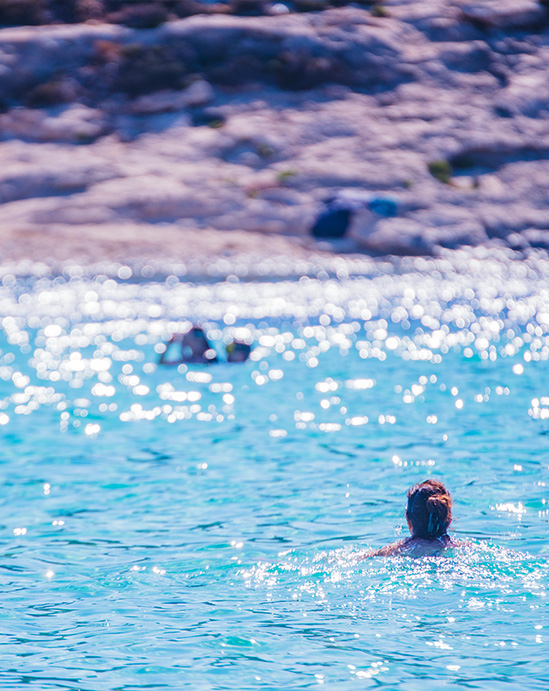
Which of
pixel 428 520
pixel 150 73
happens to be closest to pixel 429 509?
pixel 428 520

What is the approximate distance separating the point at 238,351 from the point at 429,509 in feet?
39.5

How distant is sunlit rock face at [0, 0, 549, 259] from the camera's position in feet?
142

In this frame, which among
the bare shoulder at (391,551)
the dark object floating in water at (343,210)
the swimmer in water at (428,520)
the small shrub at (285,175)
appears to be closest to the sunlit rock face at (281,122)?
the small shrub at (285,175)

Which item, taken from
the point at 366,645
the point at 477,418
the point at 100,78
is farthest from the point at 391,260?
the point at 366,645

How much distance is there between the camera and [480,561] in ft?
25.3

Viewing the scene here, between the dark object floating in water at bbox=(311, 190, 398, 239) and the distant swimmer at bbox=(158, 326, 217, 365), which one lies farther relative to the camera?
the dark object floating in water at bbox=(311, 190, 398, 239)

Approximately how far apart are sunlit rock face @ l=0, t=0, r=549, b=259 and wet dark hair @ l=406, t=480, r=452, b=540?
33.7 metres

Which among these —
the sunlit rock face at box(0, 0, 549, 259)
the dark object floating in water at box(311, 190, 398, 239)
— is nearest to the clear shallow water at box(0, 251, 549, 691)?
the dark object floating in water at box(311, 190, 398, 239)

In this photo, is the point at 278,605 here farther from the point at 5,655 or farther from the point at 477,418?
the point at 477,418

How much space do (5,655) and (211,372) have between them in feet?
43.0

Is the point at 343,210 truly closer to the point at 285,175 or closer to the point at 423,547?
the point at 285,175

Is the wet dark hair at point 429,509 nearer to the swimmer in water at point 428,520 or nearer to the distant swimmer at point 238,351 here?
the swimmer in water at point 428,520

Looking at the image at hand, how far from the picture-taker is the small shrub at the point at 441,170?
1809 inches

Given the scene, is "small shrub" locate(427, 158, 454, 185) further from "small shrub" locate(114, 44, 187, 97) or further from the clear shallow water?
the clear shallow water
